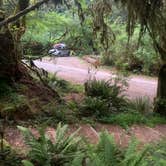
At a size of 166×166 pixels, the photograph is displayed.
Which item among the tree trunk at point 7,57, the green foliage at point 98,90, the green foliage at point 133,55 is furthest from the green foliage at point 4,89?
the green foliage at point 133,55

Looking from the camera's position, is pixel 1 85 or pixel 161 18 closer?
pixel 1 85

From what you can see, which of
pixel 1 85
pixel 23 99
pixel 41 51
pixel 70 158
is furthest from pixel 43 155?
pixel 41 51

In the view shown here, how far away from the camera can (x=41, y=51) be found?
449 inches

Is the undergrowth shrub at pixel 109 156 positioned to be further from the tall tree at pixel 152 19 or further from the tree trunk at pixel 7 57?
the tall tree at pixel 152 19

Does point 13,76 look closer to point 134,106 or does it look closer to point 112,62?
point 134,106

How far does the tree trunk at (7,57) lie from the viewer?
1009cm

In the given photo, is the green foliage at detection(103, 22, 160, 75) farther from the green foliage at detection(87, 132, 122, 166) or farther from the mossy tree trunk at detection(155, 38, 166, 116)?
the green foliage at detection(87, 132, 122, 166)

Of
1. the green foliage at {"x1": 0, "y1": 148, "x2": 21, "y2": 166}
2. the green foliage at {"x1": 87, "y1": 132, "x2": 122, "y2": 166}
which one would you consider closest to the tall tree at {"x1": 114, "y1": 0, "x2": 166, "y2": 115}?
the green foliage at {"x1": 87, "y1": 132, "x2": 122, "y2": 166}

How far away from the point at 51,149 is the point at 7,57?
407 centimetres

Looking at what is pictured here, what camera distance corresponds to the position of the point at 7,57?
33.4 ft

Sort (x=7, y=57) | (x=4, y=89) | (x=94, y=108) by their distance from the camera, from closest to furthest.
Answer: (x=4, y=89) < (x=7, y=57) < (x=94, y=108)

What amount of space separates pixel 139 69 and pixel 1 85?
1582cm

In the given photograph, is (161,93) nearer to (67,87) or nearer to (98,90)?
(98,90)

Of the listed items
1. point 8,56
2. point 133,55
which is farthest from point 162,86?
point 133,55
